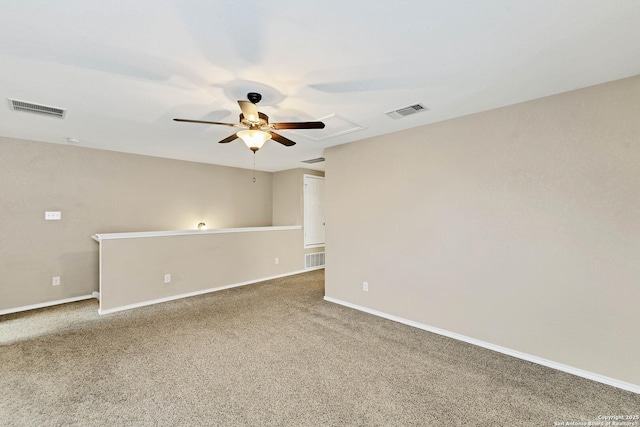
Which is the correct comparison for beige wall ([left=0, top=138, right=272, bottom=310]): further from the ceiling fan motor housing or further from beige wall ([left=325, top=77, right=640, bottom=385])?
beige wall ([left=325, top=77, right=640, bottom=385])

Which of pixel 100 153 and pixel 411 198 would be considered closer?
pixel 411 198

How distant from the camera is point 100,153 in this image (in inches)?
173

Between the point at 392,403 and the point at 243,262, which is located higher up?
the point at 243,262

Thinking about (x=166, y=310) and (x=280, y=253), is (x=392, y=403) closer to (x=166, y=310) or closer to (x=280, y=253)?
(x=166, y=310)

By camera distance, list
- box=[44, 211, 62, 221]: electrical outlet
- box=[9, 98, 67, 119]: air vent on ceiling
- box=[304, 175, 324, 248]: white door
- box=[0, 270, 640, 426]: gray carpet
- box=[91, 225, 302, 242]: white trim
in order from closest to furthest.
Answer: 1. box=[0, 270, 640, 426]: gray carpet
2. box=[9, 98, 67, 119]: air vent on ceiling
3. box=[91, 225, 302, 242]: white trim
4. box=[44, 211, 62, 221]: electrical outlet
5. box=[304, 175, 324, 248]: white door

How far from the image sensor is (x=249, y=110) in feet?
6.96

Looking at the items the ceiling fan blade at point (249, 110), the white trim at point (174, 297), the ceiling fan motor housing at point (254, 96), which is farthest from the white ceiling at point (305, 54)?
the white trim at point (174, 297)

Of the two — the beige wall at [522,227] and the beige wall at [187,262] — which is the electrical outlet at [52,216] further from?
the beige wall at [522,227]

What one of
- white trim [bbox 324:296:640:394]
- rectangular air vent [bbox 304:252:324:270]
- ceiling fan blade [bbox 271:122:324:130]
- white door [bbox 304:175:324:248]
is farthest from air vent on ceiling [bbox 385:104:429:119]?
rectangular air vent [bbox 304:252:324:270]

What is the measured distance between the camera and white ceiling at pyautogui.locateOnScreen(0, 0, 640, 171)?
145 centimetres

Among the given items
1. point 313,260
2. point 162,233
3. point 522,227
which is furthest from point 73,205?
point 522,227

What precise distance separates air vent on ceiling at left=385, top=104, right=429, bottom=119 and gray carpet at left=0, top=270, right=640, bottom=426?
8.10 ft

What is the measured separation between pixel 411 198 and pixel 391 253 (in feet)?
2.51

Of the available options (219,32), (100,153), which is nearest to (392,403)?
(219,32)
